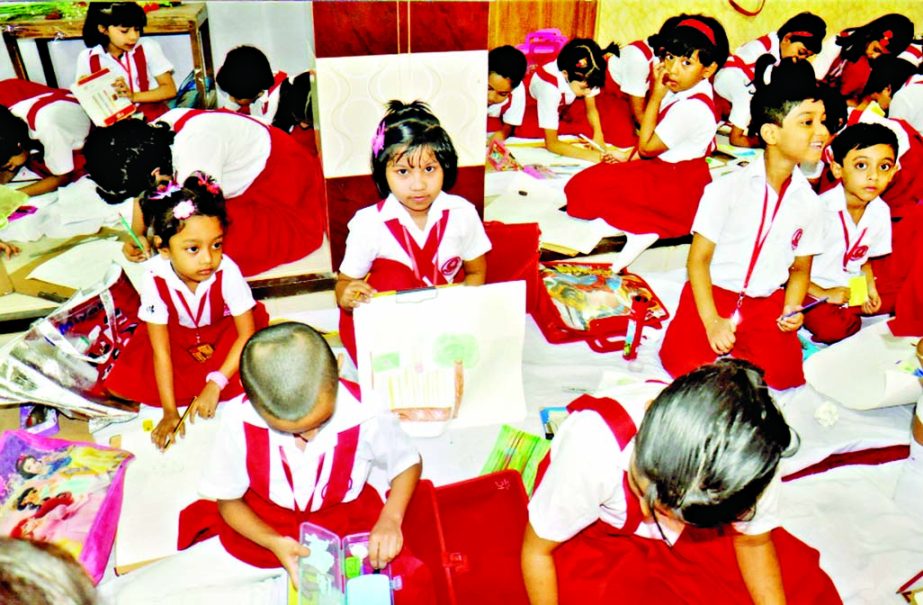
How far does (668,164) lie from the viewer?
9.71ft

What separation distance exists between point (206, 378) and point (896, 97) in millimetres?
3072

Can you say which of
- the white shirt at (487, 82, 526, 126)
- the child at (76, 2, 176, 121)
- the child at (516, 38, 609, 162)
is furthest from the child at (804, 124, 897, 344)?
the child at (76, 2, 176, 121)

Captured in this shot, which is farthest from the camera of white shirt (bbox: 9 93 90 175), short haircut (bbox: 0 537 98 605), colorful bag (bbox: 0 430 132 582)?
white shirt (bbox: 9 93 90 175)

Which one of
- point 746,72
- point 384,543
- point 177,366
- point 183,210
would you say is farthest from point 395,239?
point 746,72

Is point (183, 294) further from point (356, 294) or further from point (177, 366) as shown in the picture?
point (356, 294)

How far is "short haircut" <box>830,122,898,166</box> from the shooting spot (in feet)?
7.05

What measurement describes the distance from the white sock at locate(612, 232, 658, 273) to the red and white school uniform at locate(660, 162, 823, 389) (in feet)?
1.90

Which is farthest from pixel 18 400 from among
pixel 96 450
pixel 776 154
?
pixel 776 154

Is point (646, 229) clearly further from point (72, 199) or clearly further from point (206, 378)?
point (72, 199)

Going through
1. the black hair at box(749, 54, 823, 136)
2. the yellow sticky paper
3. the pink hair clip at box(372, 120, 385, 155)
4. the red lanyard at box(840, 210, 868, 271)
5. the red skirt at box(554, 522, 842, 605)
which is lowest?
the red skirt at box(554, 522, 842, 605)

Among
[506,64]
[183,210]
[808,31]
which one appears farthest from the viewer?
[808,31]

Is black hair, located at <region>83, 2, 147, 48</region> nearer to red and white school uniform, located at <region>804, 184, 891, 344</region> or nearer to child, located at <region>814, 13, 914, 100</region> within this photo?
red and white school uniform, located at <region>804, 184, 891, 344</region>

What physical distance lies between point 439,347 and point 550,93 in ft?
6.86

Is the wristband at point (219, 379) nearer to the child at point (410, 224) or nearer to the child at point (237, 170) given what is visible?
the child at point (410, 224)
